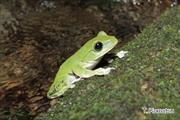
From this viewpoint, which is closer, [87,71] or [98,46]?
[87,71]

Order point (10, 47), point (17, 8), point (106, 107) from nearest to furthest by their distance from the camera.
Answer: point (106, 107) < point (10, 47) < point (17, 8)

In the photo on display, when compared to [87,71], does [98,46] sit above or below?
above

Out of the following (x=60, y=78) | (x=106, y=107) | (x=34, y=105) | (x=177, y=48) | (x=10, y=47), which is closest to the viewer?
(x=106, y=107)

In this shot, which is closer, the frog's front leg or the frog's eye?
the frog's front leg

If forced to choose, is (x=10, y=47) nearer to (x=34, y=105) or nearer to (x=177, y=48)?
(x=34, y=105)

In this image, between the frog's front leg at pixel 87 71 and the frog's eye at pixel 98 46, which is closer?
the frog's front leg at pixel 87 71

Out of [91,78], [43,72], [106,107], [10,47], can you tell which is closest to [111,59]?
[91,78]

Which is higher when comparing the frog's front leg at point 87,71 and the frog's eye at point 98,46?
the frog's eye at point 98,46

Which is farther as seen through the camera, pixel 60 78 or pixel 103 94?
pixel 60 78
